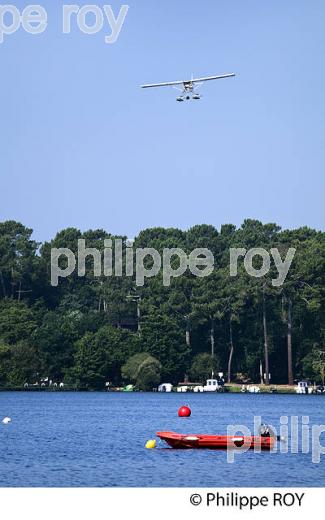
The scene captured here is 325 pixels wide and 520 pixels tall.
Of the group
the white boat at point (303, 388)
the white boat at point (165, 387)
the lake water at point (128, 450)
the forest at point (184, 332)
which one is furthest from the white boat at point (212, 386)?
the lake water at point (128, 450)

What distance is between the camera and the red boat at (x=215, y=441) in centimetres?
5981

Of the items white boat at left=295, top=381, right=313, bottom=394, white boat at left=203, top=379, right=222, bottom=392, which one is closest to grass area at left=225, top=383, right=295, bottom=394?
white boat at left=295, top=381, right=313, bottom=394

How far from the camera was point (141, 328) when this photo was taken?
433 ft

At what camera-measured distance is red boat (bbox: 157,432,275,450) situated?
196ft

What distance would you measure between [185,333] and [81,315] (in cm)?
1320

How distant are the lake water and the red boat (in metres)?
0.36

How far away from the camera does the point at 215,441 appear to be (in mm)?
59656

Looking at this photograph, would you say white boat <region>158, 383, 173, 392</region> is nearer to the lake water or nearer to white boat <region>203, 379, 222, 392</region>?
white boat <region>203, 379, 222, 392</region>

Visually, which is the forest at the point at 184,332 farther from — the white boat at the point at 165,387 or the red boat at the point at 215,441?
the red boat at the point at 215,441

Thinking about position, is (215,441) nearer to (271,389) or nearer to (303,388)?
(303,388)

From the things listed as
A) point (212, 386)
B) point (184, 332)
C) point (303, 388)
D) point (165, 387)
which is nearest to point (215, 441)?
point (165, 387)

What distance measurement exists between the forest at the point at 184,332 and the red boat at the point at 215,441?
197ft

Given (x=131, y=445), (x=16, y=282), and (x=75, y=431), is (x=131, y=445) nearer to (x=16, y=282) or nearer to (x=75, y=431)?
(x=75, y=431)
